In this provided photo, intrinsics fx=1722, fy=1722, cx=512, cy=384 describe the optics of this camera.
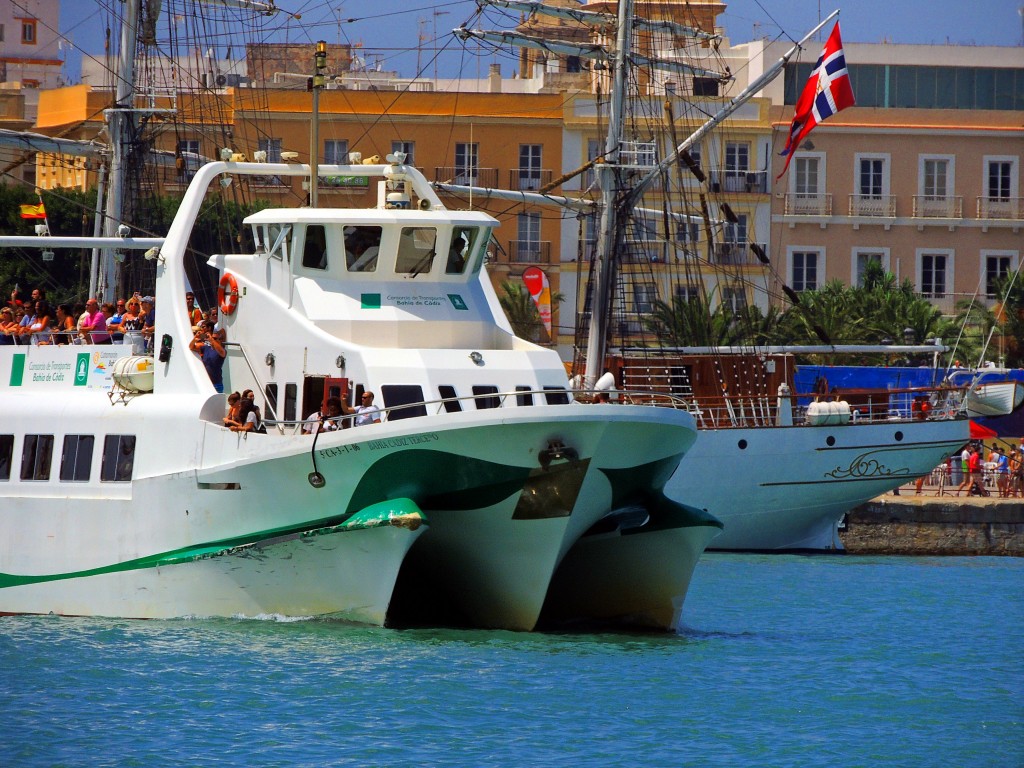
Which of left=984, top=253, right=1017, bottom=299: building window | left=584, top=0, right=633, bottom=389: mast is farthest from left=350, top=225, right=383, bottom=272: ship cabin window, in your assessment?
left=984, top=253, right=1017, bottom=299: building window

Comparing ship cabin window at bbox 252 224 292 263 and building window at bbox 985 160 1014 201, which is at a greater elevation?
building window at bbox 985 160 1014 201

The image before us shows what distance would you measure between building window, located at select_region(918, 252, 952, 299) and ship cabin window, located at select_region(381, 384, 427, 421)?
5506cm

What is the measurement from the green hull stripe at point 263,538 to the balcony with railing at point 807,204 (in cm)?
5332

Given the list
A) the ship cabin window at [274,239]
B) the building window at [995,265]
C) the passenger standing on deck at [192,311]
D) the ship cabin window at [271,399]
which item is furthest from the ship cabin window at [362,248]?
Answer: the building window at [995,265]

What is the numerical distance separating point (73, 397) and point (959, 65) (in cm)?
5841

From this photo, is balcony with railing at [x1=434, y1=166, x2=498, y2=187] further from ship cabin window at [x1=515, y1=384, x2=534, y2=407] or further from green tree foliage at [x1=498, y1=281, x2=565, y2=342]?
ship cabin window at [x1=515, y1=384, x2=534, y2=407]

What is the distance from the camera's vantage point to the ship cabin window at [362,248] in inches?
962

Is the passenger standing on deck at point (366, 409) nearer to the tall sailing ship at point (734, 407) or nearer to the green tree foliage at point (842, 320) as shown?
the tall sailing ship at point (734, 407)

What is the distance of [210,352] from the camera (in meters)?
25.0

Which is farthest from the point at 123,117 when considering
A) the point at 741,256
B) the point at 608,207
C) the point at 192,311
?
the point at 741,256

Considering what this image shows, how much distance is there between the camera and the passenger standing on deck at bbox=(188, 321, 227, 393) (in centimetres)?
2480

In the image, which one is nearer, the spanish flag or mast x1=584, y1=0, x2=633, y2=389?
the spanish flag

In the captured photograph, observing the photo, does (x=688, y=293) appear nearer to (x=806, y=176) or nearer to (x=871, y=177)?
(x=806, y=176)

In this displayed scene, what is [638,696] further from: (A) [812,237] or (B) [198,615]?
(A) [812,237]
